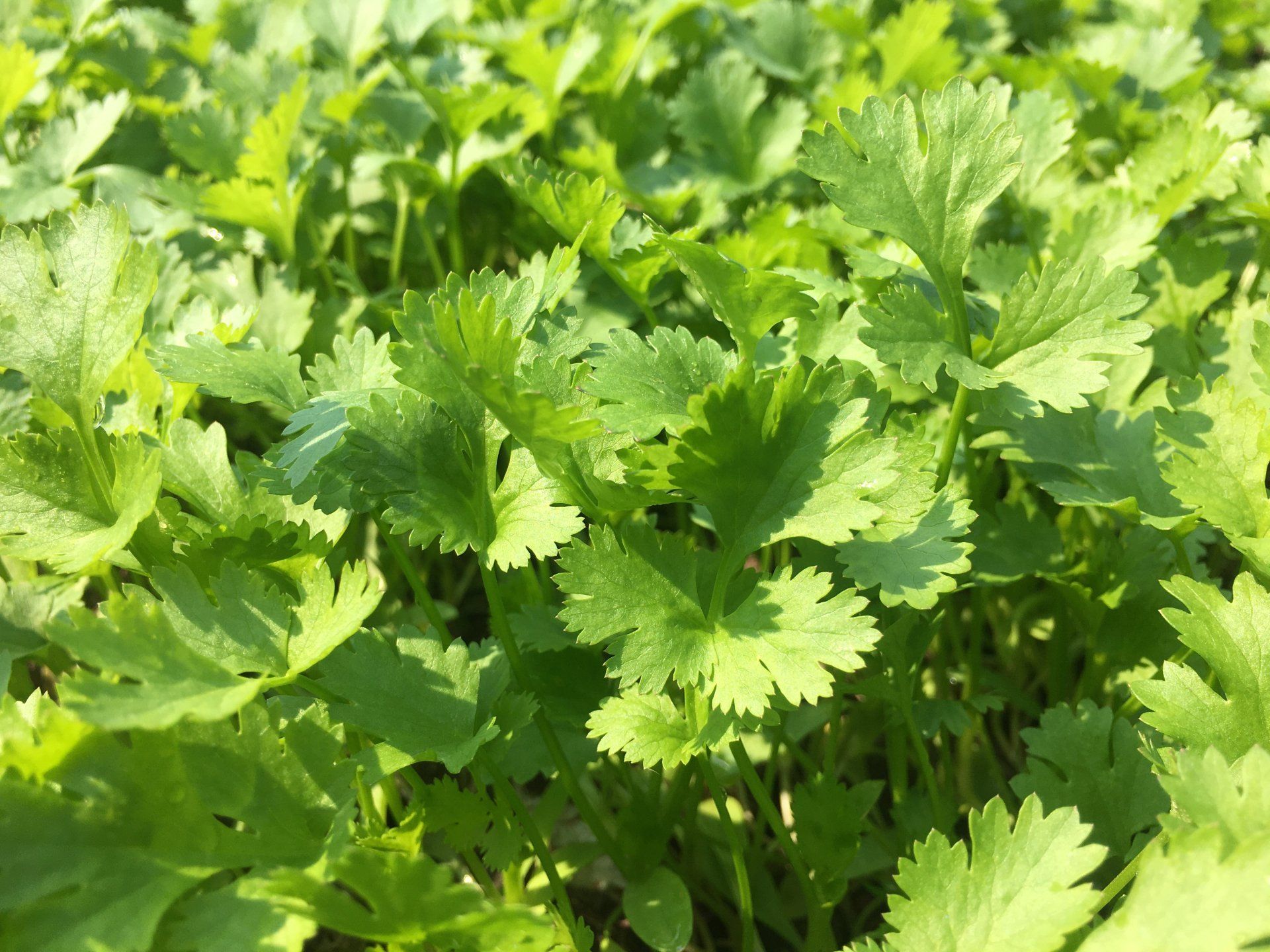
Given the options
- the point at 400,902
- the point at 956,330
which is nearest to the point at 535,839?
the point at 400,902

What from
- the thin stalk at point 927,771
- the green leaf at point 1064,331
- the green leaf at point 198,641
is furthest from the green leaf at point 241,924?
the green leaf at point 1064,331

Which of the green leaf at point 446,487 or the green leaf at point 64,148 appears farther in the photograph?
the green leaf at point 64,148

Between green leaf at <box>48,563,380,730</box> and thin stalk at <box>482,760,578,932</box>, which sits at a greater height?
green leaf at <box>48,563,380,730</box>

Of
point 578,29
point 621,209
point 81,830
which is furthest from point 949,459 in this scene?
point 578,29

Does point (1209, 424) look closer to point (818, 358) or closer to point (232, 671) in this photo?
point (818, 358)

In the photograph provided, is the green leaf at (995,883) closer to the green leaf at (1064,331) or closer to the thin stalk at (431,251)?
the green leaf at (1064,331)

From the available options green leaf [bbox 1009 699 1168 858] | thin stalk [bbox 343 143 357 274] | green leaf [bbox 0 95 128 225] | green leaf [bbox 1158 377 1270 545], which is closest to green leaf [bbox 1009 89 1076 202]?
green leaf [bbox 1158 377 1270 545]

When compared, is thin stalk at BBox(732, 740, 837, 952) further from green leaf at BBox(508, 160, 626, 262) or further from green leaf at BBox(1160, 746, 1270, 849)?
green leaf at BBox(508, 160, 626, 262)
